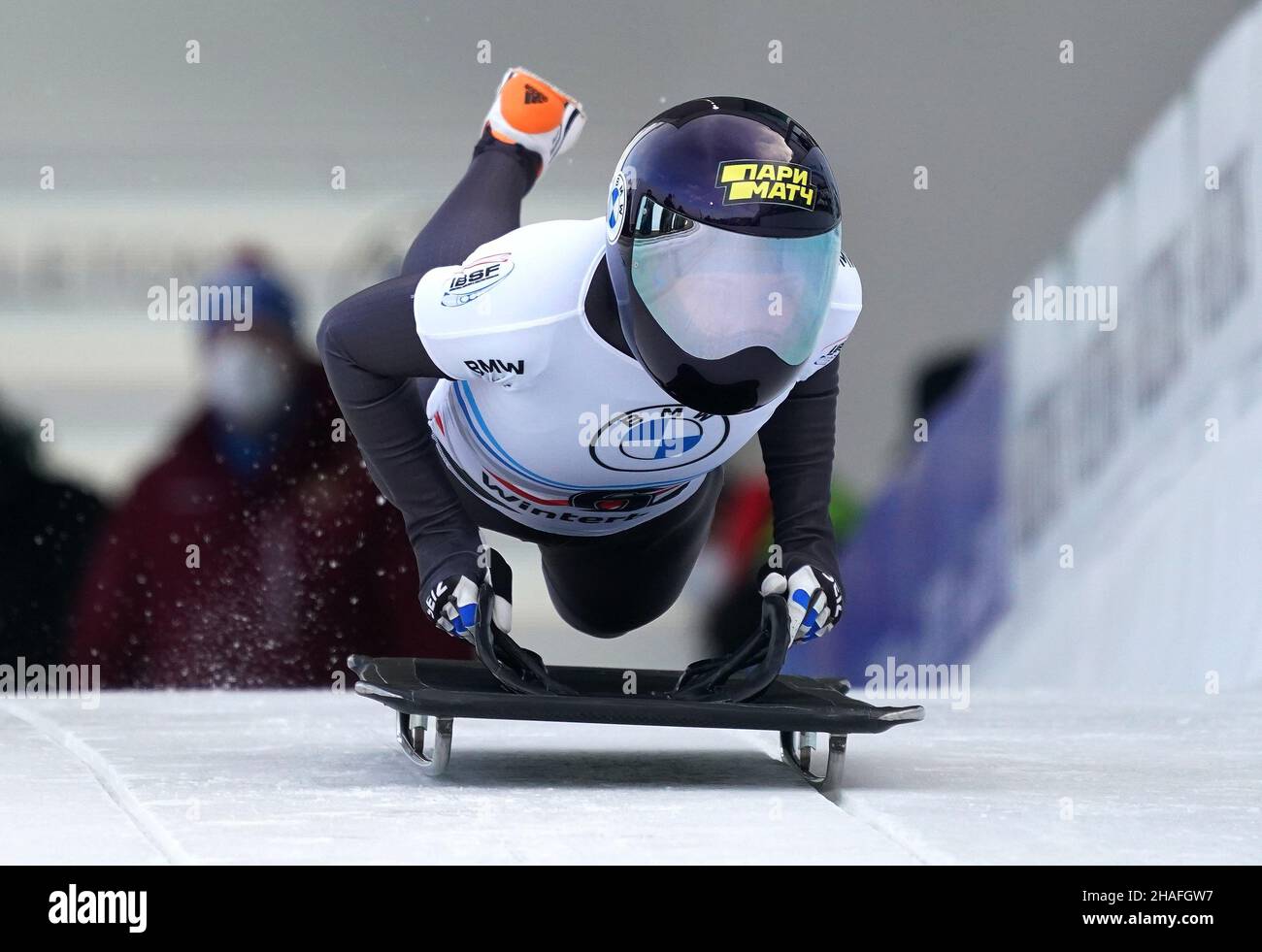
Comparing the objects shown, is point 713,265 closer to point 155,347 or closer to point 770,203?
point 770,203

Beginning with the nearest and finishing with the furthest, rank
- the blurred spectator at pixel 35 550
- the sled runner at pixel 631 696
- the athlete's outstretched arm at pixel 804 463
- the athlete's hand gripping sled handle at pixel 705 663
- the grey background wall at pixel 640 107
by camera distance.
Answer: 1. the sled runner at pixel 631 696
2. the athlete's hand gripping sled handle at pixel 705 663
3. the athlete's outstretched arm at pixel 804 463
4. the blurred spectator at pixel 35 550
5. the grey background wall at pixel 640 107

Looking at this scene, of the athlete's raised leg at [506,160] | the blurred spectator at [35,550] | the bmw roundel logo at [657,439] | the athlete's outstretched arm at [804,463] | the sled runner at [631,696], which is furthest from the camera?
the blurred spectator at [35,550]

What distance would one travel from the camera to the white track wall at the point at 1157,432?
22.5ft

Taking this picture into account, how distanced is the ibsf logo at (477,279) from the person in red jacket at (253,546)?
3.62 meters

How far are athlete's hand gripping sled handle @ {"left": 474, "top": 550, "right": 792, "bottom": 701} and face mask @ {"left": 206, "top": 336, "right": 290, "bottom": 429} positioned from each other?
4863mm

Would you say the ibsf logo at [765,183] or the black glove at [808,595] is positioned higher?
the ibsf logo at [765,183]

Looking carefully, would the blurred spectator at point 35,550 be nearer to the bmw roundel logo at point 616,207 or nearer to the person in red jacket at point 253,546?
the person in red jacket at point 253,546

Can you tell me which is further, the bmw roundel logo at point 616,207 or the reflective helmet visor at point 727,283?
the bmw roundel logo at point 616,207

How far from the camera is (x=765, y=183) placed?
290 cm
